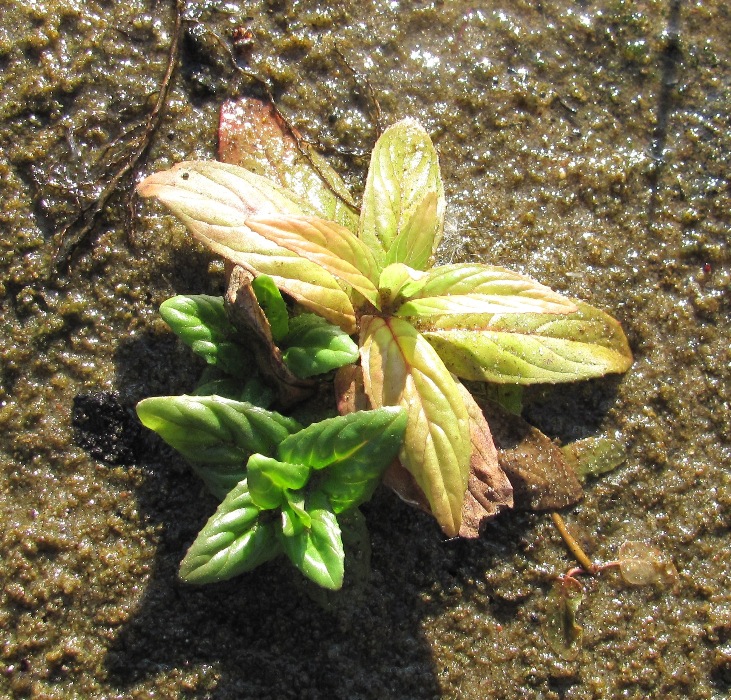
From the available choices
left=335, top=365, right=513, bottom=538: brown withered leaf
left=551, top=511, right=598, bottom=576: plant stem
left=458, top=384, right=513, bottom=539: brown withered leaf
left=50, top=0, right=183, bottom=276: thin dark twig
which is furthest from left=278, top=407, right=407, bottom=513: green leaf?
left=50, top=0, right=183, bottom=276: thin dark twig

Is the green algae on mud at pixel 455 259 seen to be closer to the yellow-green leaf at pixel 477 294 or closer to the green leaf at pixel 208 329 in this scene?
the green leaf at pixel 208 329

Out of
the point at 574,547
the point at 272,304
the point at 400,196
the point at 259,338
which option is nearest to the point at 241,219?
the point at 272,304

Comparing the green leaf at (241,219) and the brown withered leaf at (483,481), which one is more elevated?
the green leaf at (241,219)

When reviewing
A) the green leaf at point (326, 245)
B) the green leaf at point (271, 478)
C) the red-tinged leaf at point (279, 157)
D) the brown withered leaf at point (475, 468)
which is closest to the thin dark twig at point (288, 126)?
the red-tinged leaf at point (279, 157)

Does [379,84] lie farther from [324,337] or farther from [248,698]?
[248,698]

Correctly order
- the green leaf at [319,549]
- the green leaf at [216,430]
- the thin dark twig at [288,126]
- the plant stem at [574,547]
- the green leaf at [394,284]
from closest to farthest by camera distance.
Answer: the green leaf at [319,549] < the green leaf at [216,430] < the green leaf at [394,284] < the plant stem at [574,547] < the thin dark twig at [288,126]

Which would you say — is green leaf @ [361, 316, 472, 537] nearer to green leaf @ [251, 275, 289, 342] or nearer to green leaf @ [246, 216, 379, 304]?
green leaf @ [246, 216, 379, 304]

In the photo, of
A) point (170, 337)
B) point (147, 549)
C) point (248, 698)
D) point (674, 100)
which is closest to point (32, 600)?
point (147, 549)

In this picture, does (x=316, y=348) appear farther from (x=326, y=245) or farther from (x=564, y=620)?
(x=564, y=620)
